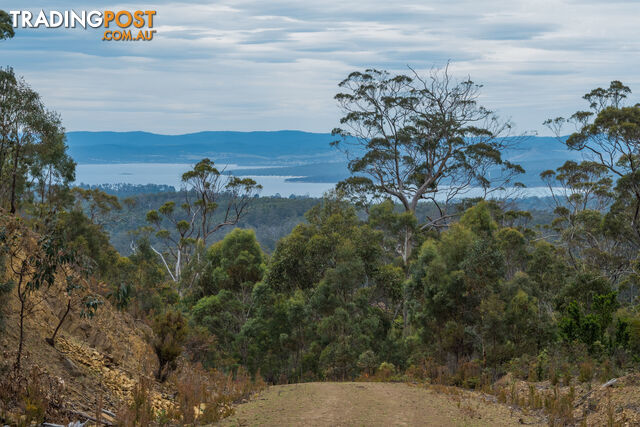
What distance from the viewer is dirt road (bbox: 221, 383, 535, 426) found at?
8844 millimetres

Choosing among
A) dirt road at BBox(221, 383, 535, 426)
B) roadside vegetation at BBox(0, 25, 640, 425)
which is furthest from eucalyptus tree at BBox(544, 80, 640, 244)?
dirt road at BBox(221, 383, 535, 426)

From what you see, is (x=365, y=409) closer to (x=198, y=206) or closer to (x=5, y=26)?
(x=5, y=26)

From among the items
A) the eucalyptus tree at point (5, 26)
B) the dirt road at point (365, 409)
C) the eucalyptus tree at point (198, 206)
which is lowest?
the dirt road at point (365, 409)

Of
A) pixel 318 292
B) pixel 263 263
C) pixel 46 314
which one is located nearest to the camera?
pixel 46 314

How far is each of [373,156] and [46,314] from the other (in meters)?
25.5

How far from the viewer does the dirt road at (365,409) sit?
29.0ft

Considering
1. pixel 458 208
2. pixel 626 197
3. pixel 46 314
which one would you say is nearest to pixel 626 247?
pixel 626 197

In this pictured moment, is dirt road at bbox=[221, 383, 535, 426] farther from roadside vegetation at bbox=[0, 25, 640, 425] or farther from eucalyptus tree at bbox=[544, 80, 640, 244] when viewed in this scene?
eucalyptus tree at bbox=[544, 80, 640, 244]

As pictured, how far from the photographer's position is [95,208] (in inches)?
1432

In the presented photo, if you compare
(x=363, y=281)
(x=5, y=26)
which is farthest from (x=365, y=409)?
(x=5, y=26)

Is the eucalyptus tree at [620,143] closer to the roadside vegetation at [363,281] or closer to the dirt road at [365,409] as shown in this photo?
the roadside vegetation at [363,281]

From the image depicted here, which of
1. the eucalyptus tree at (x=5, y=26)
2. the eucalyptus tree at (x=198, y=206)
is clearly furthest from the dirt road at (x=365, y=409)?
the eucalyptus tree at (x=198, y=206)

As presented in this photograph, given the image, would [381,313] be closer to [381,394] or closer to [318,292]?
[318,292]

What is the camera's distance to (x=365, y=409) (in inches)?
384
